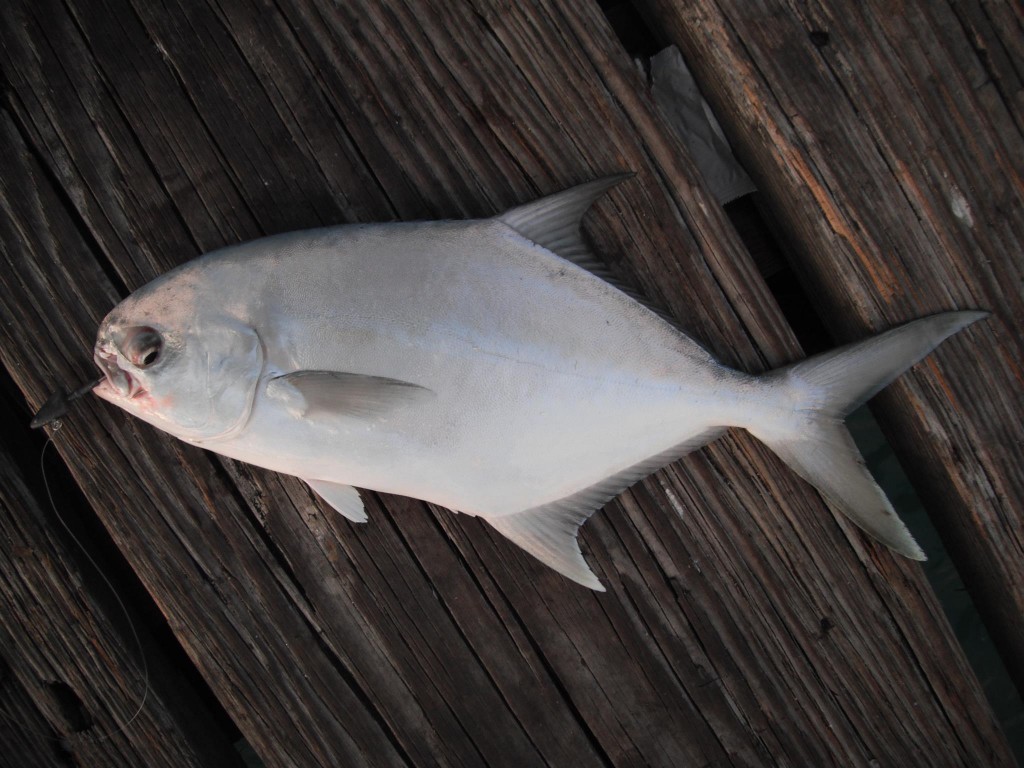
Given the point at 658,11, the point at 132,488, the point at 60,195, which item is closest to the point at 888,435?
the point at 658,11

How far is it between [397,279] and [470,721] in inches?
50.0

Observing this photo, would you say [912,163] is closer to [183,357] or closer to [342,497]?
[342,497]

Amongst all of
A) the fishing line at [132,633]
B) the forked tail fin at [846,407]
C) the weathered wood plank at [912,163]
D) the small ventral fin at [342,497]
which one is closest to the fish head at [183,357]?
the small ventral fin at [342,497]

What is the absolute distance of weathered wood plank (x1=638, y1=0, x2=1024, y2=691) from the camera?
161cm

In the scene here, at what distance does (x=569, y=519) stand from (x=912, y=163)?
134 centimetres

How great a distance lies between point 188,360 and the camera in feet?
4.63

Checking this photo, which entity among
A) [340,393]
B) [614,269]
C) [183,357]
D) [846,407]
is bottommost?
[846,407]

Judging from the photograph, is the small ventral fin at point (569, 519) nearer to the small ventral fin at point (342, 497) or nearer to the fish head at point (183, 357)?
the small ventral fin at point (342, 497)

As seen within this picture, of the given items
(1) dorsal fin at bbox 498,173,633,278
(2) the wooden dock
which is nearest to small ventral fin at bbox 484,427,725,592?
(2) the wooden dock

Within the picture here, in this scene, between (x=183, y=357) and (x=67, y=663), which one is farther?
(x=67, y=663)

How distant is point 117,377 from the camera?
1421 mm

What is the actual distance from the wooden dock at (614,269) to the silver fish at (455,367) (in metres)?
0.20

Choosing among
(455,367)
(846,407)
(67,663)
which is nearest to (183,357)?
(455,367)

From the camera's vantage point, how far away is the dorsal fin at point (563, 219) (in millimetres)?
1483
